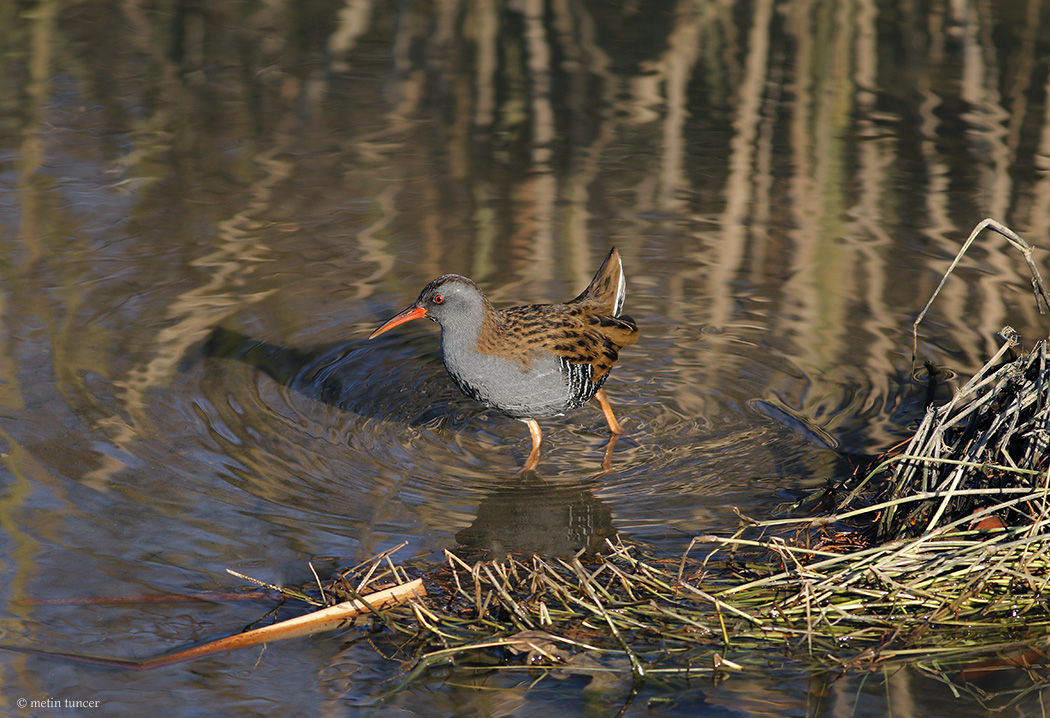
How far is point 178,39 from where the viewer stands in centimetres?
1013

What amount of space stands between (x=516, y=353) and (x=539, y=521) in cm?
81

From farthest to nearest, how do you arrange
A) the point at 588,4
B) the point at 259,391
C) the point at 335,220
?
1. the point at 588,4
2. the point at 335,220
3. the point at 259,391

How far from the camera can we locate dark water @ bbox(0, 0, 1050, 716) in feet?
13.5

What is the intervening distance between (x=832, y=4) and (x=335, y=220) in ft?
19.2

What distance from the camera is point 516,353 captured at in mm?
5098

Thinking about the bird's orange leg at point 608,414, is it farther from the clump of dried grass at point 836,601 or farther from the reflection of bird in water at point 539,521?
the clump of dried grass at point 836,601

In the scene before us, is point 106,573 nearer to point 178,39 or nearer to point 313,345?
point 313,345

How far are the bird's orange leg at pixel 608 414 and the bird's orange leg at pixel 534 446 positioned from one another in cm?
33

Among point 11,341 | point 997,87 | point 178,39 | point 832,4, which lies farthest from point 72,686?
point 832,4

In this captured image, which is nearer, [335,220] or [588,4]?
[335,220]

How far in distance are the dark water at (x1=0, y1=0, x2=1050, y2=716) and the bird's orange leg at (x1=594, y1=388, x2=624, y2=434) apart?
0.09 metres
